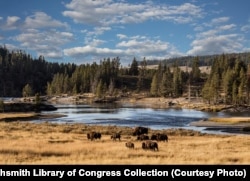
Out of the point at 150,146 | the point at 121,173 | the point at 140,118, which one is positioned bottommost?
the point at 140,118

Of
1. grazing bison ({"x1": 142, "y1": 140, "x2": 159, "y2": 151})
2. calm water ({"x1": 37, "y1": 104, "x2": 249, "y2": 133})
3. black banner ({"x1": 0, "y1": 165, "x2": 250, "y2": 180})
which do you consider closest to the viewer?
black banner ({"x1": 0, "y1": 165, "x2": 250, "y2": 180})

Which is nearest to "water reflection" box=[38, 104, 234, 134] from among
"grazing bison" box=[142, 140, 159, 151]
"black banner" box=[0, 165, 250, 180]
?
"grazing bison" box=[142, 140, 159, 151]

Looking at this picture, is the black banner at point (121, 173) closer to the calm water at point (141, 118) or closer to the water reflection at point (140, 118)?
the calm water at point (141, 118)

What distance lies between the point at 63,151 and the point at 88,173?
45.3 ft

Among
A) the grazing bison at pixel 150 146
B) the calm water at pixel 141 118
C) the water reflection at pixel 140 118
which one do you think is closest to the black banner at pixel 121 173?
the grazing bison at pixel 150 146

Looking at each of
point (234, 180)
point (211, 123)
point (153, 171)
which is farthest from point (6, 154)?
point (211, 123)

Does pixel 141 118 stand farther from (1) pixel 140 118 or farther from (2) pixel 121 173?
(2) pixel 121 173

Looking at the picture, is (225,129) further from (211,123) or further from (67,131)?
(67,131)

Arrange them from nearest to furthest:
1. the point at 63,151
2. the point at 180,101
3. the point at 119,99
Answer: the point at 63,151 < the point at 180,101 < the point at 119,99

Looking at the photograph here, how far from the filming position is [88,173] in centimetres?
2064

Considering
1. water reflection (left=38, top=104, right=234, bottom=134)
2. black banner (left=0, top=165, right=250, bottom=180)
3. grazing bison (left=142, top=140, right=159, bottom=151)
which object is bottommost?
water reflection (left=38, top=104, right=234, bottom=134)

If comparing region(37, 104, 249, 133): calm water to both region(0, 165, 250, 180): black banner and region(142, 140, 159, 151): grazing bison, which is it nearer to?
region(142, 140, 159, 151): grazing bison

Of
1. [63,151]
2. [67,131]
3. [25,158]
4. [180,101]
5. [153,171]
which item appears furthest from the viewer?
[180,101]

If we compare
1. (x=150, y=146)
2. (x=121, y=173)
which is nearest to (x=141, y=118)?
(x=150, y=146)
